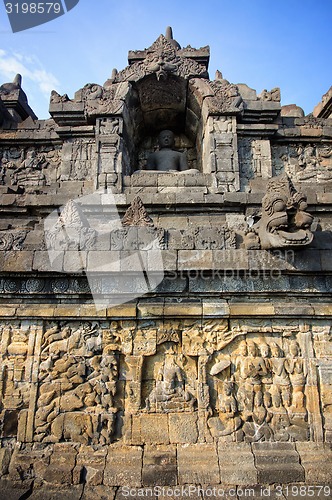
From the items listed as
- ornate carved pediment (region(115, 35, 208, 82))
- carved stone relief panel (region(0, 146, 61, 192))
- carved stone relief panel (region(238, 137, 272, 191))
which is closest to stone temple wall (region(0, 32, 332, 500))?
carved stone relief panel (region(238, 137, 272, 191))

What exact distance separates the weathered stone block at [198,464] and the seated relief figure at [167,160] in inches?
267

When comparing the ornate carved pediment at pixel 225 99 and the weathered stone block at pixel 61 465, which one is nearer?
the weathered stone block at pixel 61 465

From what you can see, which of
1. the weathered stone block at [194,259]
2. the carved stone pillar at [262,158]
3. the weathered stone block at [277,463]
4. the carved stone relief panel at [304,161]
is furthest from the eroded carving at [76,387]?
the carved stone relief panel at [304,161]

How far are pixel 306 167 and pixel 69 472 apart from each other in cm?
847

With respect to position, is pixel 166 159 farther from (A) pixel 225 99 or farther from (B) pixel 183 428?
(B) pixel 183 428

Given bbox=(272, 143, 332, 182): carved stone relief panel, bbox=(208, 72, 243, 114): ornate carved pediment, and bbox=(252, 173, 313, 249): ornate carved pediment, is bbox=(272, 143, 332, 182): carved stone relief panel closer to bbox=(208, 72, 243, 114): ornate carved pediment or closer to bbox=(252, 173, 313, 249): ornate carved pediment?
bbox=(208, 72, 243, 114): ornate carved pediment

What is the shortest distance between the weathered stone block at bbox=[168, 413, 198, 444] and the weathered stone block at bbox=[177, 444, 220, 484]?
0.30 feet

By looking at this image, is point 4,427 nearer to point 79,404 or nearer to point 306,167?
point 79,404

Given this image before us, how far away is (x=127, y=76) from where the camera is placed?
9805 millimetres

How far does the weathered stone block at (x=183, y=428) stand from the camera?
5.34m

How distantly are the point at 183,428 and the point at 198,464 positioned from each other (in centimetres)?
50

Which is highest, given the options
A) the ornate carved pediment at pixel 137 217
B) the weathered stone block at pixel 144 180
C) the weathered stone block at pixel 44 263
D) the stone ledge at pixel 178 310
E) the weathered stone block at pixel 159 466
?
the weathered stone block at pixel 144 180

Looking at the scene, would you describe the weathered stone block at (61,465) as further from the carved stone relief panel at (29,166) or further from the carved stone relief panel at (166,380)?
the carved stone relief panel at (29,166)

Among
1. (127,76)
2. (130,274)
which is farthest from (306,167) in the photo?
(130,274)
